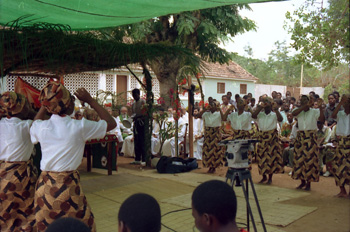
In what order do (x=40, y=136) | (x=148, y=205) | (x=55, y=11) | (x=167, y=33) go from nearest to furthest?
(x=148, y=205) → (x=40, y=136) → (x=55, y=11) → (x=167, y=33)

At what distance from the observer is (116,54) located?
6398mm

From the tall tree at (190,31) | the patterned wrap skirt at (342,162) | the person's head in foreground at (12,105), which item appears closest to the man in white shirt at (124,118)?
the tall tree at (190,31)

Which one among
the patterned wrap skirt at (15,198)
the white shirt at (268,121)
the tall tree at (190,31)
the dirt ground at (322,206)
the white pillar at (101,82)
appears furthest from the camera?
the white pillar at (101,82)

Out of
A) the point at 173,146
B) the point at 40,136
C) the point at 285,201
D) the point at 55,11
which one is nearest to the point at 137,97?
the point at 173,146

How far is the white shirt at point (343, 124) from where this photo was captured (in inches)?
230

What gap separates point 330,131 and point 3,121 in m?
7.48

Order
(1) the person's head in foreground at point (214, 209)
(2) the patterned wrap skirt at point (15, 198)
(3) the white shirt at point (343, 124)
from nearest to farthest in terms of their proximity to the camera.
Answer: (1) the person's head in foreground at point (214, 209), (2) the patterned wrap skirt at point (15, 198), (3) the white shirt at point (343, 124)

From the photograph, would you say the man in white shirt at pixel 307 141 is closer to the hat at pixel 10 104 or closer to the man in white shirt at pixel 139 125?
the man in white shirt at pixel 139 125

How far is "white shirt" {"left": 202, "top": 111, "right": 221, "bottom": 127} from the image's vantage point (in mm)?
8148

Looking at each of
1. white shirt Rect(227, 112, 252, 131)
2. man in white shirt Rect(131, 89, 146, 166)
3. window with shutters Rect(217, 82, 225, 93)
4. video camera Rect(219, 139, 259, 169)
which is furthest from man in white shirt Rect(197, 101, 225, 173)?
window with shutters Rect(217, 82, 225, 93)

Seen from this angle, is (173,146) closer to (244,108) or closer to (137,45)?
(244,108)

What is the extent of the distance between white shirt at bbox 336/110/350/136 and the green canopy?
8.91ft

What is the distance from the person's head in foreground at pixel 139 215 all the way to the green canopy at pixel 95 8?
3.80m

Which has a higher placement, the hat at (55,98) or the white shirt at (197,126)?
the hat at (55,98)
